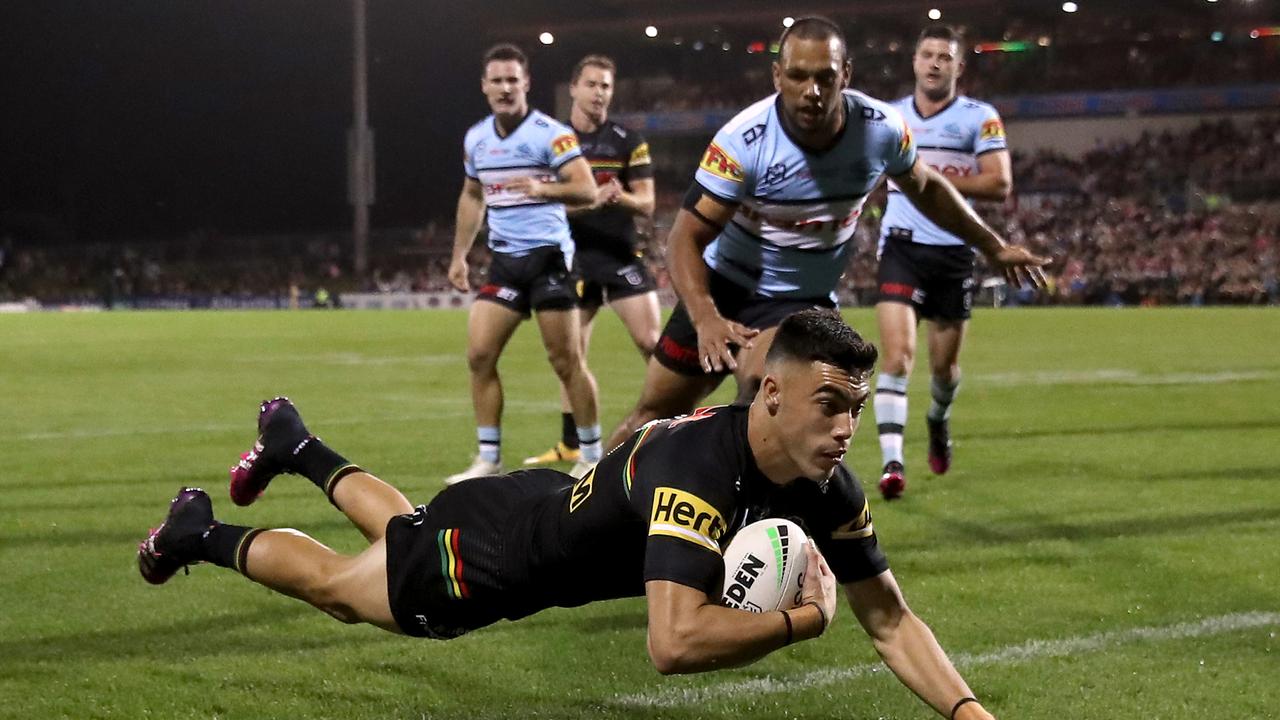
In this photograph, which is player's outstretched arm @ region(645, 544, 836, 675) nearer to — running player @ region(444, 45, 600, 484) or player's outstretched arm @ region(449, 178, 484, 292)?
running player @ region(444, 45, 600, 484)

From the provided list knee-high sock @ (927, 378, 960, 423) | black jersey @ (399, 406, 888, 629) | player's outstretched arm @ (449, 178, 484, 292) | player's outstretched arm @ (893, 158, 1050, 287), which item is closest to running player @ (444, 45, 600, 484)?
player's outstretched arm @ (449, 178, 484, 292)

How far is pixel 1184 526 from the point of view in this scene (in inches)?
289

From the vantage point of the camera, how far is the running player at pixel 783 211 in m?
5.82

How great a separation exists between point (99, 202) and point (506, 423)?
5832 centimetres

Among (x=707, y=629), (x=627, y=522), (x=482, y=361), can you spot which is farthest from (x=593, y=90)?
(x=707, y=629)

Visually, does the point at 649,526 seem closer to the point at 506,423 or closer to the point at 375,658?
the point at 375,658

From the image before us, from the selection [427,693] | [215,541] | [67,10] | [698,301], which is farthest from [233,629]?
[67,10]

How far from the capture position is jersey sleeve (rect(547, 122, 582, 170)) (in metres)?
9.54

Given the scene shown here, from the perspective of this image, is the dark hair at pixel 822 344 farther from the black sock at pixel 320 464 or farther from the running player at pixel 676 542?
the black sock at pixel 320 464

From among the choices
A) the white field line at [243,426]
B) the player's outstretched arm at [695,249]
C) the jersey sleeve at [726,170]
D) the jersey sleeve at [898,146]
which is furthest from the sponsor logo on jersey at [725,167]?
the white field line at [243,426]

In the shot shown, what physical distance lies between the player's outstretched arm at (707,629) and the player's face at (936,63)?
6108 mm

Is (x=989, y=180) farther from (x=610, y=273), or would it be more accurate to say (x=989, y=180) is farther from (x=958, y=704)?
(x=958, y=704)

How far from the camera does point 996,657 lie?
4.88 meters

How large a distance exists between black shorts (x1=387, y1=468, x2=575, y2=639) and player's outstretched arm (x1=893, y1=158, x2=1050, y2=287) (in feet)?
9.14
